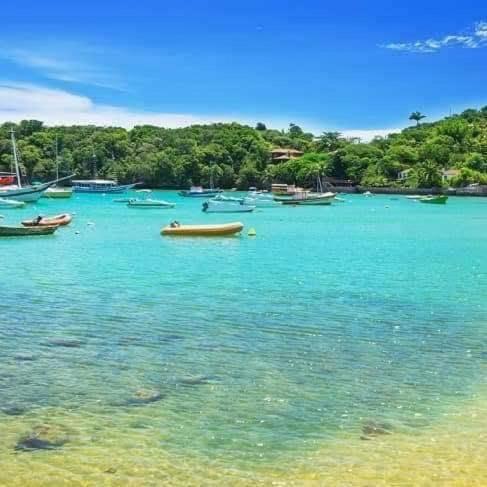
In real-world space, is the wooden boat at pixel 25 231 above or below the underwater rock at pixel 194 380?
above

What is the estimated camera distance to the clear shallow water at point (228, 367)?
360 inches

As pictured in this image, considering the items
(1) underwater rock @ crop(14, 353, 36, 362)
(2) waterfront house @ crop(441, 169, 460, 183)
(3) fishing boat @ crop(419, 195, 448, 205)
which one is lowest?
(3) fishing boat @ crop(419, 195, 448, 205)

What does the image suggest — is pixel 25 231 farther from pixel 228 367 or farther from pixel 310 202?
pixel 310 202

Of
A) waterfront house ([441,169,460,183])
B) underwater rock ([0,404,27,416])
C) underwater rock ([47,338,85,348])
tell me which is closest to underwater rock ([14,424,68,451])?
underwater rock ([0,404,27,416])

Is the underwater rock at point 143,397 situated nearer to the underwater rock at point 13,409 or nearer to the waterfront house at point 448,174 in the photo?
the underwater rock at point 13,409

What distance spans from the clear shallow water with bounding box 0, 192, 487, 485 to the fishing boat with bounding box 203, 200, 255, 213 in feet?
175

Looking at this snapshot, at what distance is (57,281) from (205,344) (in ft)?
38.6

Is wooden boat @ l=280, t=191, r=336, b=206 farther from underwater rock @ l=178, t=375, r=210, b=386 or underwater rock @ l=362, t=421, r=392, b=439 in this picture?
underwater rock @ l=362, t=421, r=392, b=439

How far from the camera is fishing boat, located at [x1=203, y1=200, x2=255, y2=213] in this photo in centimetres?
8269

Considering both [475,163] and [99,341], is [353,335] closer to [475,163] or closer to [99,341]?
[99,341]

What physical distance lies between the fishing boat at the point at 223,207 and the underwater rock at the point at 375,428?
72680 millimetres

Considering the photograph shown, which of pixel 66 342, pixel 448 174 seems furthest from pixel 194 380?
pixel 448 174

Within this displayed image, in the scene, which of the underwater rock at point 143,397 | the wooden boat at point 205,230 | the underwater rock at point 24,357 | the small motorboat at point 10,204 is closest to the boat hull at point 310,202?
the small motorboat at point 10,204

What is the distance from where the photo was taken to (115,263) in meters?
31.8
